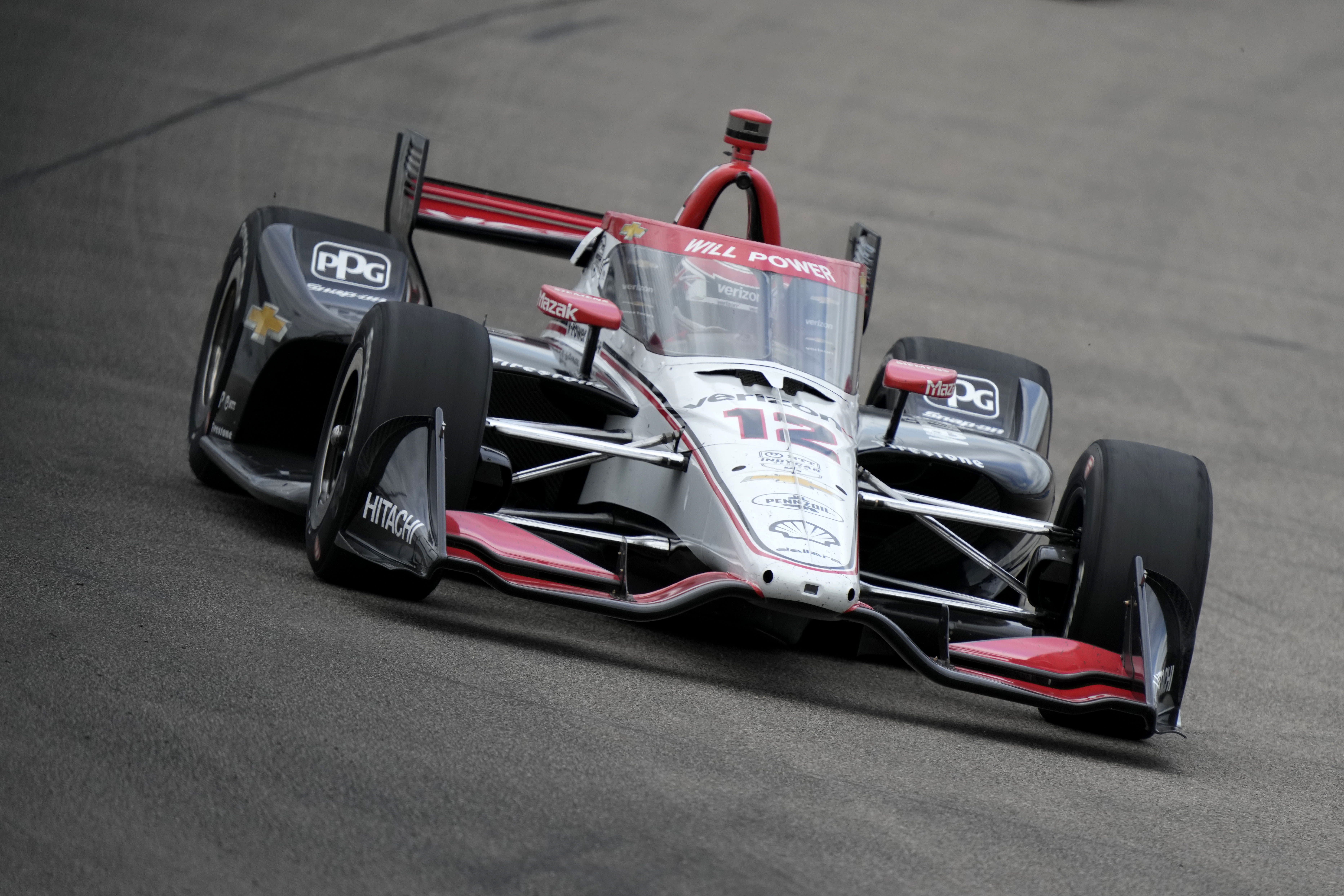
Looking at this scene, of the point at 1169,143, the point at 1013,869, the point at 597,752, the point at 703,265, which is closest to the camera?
the point at 1013,869

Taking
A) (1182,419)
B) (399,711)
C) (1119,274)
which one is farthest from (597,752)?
(1119,274)

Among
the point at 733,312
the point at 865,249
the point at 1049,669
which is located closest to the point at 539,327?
the point at 865,249

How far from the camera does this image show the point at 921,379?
6117mm

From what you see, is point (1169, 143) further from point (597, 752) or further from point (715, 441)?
point (597, 752)

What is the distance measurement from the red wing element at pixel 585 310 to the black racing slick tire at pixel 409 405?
1.19ft

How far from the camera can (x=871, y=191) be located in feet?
54.6

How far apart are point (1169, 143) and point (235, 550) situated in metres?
15.6

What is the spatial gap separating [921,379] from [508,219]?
9.99 feet

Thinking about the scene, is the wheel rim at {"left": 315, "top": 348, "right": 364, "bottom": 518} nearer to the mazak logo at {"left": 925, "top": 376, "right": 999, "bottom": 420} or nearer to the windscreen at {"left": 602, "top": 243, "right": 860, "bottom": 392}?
the windscreen at {"left": 602, "top": 243, "right": 860, "bottom": 392}

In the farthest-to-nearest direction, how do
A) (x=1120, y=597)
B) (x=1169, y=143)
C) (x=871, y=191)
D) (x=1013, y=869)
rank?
(x=1169, y=143)
(x=871, y=191)
(x=1120, y=597)
(x=1013, y=869)

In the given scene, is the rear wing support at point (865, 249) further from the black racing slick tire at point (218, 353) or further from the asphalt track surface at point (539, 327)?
the black racing slick tire at point (218, 353)

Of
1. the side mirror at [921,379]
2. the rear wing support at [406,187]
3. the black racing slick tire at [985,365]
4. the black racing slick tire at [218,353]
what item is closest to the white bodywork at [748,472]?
the side mirror at [921,379]

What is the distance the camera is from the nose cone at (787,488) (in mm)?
5031

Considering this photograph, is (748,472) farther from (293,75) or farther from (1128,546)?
(293,75)
